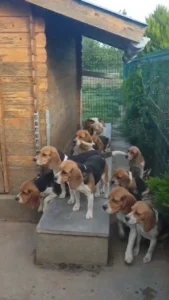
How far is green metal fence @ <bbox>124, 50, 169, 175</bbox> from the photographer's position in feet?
19.3

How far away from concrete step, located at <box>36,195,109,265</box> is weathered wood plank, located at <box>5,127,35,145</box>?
1.37 metres

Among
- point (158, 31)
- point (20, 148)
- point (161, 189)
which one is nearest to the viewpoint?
point (161, 189)

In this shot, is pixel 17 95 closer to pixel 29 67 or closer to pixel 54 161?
pixel 29 67

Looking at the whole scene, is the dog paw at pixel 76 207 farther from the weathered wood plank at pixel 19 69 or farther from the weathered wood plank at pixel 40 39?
the weathered wood plank at pixel 40 39

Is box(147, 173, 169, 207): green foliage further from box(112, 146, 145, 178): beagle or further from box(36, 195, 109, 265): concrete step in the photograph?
box(112, 146, 145, 178): beagle

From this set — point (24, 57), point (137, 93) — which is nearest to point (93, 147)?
point (24, 57)

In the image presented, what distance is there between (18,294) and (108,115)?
1067cm

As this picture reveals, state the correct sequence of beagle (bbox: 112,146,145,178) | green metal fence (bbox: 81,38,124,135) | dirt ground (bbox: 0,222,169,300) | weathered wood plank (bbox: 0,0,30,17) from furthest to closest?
green metal fence (bbox: 81,38,124,135)
beagle (bbox: 112,146,145,178)
weathered wood plank (bbox: 0,0,30,17)
dirt ground (bbox: 0,222,169,300)

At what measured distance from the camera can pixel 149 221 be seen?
3982mm

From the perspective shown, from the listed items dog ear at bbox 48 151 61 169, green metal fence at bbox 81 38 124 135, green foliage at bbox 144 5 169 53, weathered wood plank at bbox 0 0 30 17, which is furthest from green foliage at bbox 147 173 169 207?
green foliage at bbox 144 5 169 53

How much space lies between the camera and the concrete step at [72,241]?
13.3ft

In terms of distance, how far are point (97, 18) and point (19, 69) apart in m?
1.43

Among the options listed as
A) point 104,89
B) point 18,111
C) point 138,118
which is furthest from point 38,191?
point 104,89

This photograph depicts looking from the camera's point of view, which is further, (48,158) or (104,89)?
(104,89)
